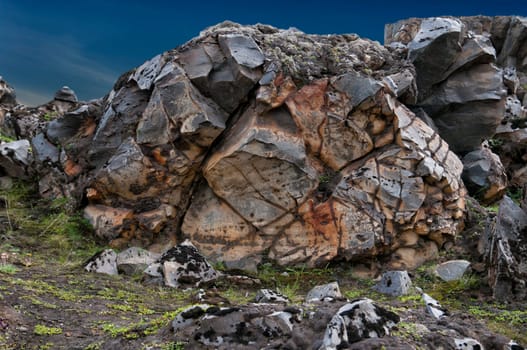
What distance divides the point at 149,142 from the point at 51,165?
4553 millimetres

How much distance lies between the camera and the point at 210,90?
43.9ft

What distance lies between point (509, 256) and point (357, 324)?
21.0ft

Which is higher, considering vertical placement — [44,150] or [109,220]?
[44,150]

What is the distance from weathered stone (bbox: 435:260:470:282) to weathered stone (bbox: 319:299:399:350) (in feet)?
24.7

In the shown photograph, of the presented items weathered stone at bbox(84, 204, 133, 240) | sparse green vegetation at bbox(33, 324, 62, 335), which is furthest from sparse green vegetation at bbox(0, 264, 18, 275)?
weathered stone at bbox(84, 204, 133, 240)

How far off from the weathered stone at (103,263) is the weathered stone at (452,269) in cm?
811

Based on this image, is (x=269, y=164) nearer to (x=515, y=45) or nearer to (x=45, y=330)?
(x=45, y=330)

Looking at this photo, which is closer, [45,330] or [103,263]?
[45,330]

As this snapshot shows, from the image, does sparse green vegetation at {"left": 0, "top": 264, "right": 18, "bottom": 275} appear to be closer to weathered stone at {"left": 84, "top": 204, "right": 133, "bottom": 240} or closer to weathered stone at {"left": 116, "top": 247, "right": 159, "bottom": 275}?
weathered stone at {"left": 116, "top": 247, "right": 159, "bottom": 275}

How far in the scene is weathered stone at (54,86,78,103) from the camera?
22.2m

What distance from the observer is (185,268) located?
35.1 ft

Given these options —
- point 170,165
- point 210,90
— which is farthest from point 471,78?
point 170,165


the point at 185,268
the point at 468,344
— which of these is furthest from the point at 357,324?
the point at 185,268

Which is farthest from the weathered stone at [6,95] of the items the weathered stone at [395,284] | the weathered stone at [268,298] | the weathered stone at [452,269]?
the weathered stone at [452,269]
